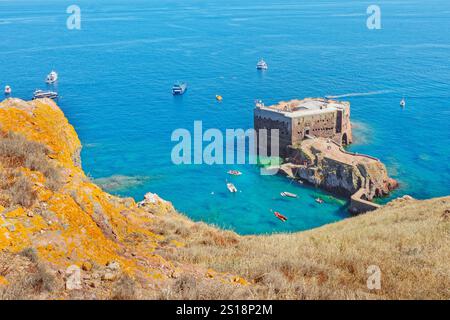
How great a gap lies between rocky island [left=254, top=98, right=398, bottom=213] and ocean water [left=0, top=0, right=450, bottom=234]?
2073 mm

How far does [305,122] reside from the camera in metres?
59.5

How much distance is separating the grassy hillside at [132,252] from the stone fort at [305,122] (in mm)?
44920

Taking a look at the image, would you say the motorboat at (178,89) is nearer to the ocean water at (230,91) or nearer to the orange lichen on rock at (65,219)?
the ocean water at (230,91)

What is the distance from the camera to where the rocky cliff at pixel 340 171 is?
163ft

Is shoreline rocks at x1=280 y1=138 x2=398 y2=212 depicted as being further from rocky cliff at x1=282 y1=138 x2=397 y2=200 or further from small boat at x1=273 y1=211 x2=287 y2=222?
small boat at x1=273 y1=211 x2=287 y2=222

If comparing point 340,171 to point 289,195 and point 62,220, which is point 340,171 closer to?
point 289,195

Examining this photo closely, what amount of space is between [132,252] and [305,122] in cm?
5197

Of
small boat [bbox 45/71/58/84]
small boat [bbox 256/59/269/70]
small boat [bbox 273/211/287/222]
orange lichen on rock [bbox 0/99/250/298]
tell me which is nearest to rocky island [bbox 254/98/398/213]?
small boat [bbox 273/211/287/222]

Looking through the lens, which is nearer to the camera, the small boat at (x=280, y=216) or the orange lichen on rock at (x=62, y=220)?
the orange lichen on rock at (x=62, y=220)

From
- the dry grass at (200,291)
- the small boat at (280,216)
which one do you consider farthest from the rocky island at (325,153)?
the dry grass at (200,291)

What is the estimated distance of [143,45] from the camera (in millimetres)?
129125

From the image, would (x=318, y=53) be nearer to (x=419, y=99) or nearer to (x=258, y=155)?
(x=419, y=99)

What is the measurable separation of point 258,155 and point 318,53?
217 ft

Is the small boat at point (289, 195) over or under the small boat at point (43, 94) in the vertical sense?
under
